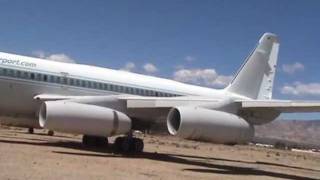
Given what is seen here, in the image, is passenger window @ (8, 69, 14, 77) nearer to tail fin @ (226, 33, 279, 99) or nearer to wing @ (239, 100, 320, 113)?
wing @ (239, 100, 320, 113)

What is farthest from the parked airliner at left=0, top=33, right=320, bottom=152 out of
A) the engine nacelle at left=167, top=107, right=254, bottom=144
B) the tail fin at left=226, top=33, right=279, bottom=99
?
the tail fin at left=226, top=33, right=279, bottom=99

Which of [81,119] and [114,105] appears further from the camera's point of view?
[114,105]

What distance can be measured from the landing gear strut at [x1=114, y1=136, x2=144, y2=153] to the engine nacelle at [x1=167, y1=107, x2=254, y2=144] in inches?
160

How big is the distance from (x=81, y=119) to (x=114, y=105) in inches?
85.4

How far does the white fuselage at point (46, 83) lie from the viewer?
2292 cm

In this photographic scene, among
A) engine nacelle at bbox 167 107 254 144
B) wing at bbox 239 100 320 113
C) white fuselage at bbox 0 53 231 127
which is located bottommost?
engine nacelle at bbox 167 107 254 144

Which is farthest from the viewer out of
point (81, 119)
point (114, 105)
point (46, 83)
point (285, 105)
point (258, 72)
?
point (258, 72)

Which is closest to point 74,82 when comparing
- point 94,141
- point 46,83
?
point 46,83

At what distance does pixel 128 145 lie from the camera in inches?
942

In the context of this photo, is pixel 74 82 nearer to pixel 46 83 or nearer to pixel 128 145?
pixel 46 83

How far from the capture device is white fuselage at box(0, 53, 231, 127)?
2292 centimetres

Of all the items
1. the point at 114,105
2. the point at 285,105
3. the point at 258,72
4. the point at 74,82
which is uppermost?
the point at 258,72

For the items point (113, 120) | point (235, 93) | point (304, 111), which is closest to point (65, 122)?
point (113, 120)

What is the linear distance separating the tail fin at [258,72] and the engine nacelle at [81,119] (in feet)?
35.8
